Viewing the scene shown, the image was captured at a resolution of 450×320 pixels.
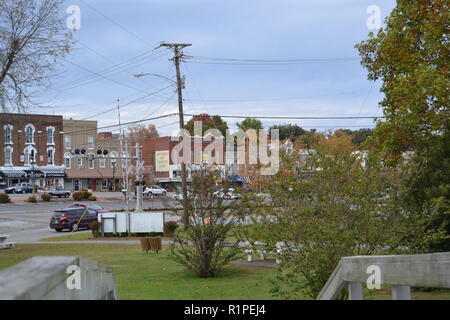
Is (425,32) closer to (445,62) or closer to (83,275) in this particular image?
(445,62)

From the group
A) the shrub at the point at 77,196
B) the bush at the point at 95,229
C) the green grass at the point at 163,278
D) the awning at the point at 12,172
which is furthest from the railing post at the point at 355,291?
the awning at the point at 12,172

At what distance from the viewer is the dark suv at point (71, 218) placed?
4025 centimetres

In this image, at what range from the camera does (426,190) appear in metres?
12.5

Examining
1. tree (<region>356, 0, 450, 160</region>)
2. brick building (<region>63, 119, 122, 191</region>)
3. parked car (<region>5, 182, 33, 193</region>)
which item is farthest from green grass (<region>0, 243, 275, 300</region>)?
brick building (<region>63, 119, 122, 191</region>)

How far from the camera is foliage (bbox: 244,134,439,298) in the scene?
10164mm

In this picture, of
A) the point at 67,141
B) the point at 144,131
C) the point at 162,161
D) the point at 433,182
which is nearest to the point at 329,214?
the point at 433,182

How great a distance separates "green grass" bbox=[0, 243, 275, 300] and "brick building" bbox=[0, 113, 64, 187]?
5595cm

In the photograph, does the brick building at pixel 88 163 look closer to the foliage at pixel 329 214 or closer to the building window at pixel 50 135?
the building window at pixel 50 135

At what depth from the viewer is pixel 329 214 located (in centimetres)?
1033

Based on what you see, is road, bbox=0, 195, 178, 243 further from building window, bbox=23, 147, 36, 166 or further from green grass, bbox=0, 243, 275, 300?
building window, bbox=23, 147, 36, 166

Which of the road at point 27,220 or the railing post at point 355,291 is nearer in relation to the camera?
the railing post at point 355,291

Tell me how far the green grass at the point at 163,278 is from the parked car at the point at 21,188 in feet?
183

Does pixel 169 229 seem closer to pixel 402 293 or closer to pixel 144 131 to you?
pixel 402 293

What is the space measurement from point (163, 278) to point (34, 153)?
7032cm
